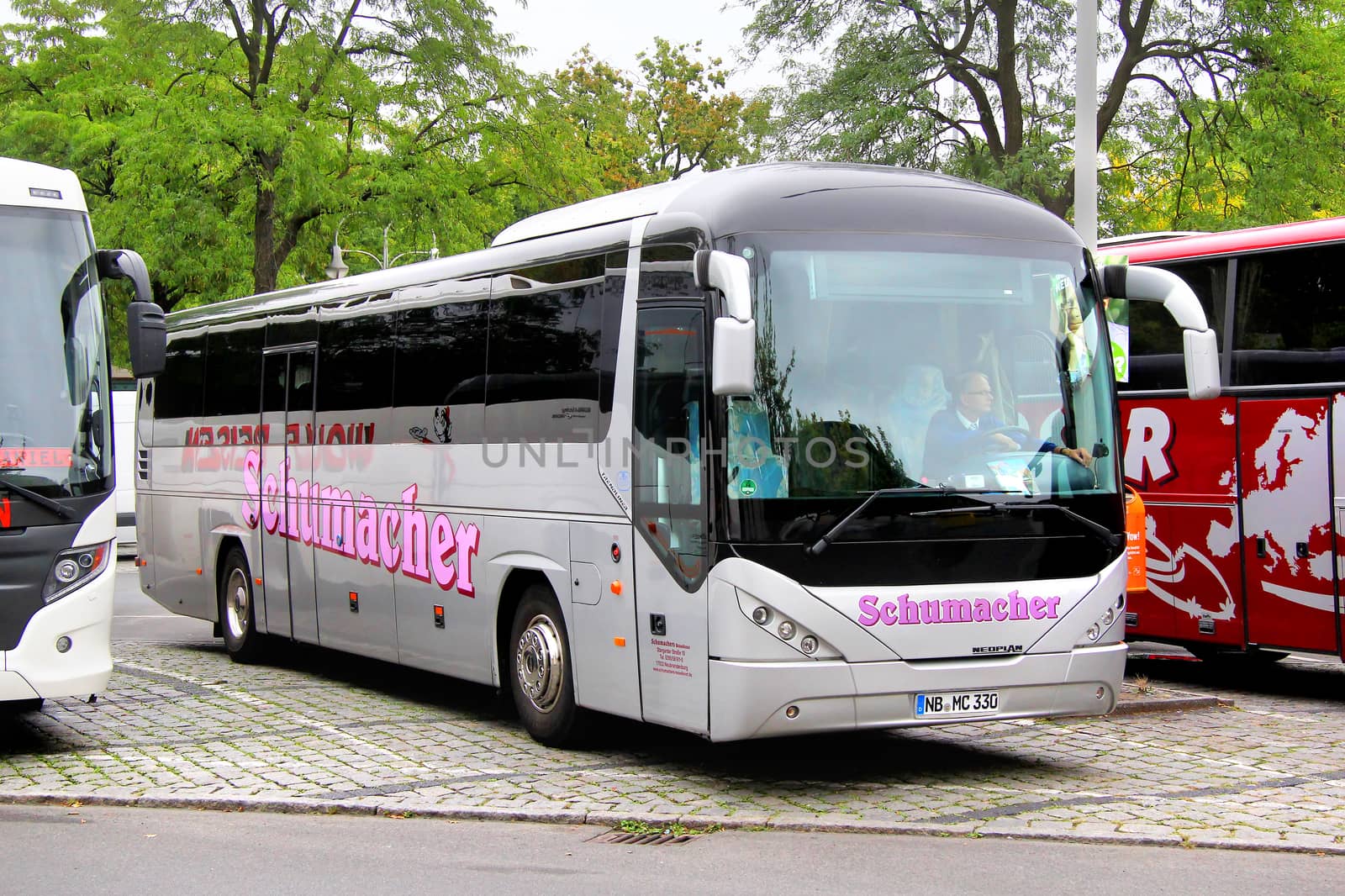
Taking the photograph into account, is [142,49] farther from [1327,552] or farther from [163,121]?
[1327,552]

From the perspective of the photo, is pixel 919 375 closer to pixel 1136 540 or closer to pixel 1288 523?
pixel 1136 540

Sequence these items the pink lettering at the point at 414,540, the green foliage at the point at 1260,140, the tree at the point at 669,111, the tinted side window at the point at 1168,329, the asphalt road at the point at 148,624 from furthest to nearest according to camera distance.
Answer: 1. the tree at the point at 669,111
2. the green foliage at the point at 1260,140
3. the asphalt road at the point at 148,624
4. the tinted side window at the point at 1168,329
5. the pink lettering at the point at 414,540

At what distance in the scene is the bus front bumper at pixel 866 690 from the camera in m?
8.09

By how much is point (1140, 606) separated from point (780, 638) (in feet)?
20.2

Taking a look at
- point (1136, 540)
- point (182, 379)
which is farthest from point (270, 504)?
point (1136, 540)

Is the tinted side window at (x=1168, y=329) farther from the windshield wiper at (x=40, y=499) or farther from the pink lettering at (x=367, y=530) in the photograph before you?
the windshield wiper at (x=40, y=499)

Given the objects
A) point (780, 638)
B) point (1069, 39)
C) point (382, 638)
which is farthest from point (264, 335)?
point (1069, 39)

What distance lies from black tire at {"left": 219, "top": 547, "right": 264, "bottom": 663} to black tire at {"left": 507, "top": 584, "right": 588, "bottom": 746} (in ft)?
16.0

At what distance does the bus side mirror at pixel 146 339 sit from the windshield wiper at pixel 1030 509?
15.0 feet

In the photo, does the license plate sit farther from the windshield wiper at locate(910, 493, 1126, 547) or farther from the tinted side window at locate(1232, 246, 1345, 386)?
the tinted side window at locate(1232, 246, 1345, 386)

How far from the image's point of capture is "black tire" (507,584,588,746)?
31.9 ft

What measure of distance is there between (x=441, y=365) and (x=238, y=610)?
15.6 ft

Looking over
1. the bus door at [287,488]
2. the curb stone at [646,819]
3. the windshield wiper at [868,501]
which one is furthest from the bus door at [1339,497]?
the bus door at [287,488]

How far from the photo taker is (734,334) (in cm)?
768
